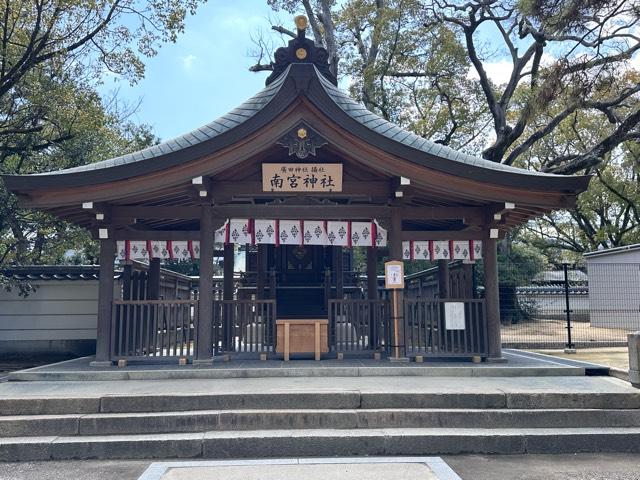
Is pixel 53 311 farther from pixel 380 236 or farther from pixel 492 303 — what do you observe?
pixel 492 303

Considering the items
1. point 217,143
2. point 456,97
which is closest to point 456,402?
point 217,143

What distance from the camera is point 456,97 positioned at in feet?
76.6

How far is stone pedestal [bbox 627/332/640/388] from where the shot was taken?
24.7 feet

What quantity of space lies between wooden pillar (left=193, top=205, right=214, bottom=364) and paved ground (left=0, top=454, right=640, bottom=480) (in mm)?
3427

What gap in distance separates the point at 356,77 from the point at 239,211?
1730cm

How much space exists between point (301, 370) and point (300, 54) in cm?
601

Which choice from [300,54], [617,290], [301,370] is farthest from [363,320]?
[617,290]

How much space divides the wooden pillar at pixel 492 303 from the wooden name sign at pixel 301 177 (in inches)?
131

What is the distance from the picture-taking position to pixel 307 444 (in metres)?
6.32

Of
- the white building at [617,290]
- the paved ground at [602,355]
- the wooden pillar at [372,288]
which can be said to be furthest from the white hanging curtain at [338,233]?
the white building at [617,290]

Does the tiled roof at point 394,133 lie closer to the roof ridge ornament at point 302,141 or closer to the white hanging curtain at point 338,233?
the roof ridge ornament at point 302,141

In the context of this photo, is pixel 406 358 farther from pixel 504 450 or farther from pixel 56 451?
pixel 56 451

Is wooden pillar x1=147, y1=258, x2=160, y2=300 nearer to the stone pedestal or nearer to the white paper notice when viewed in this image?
the white paper notice

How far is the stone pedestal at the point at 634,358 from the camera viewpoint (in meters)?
7.54
